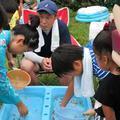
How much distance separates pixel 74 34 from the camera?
4.49 m

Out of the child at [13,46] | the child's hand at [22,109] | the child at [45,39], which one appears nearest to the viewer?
the child at [13,46]

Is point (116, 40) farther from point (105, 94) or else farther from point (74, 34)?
point (74, 34)

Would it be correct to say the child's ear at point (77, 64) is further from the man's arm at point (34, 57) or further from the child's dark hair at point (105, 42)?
the man's arm at point (34, 57)

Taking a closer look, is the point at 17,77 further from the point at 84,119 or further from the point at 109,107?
the point at 109,107

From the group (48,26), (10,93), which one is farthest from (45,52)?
(10,93)

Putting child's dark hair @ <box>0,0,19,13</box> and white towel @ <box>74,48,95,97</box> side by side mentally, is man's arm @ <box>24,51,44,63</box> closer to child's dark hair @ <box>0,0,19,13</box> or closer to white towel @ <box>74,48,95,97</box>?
child's dark hair @ <box>0,0,19,13</box>

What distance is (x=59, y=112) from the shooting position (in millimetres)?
2600

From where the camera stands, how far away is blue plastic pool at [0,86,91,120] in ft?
8.78

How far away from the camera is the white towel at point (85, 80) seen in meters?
2.23

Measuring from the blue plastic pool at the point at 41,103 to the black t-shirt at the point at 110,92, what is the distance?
0.86m

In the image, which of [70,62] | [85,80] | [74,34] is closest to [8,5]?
[74,34]

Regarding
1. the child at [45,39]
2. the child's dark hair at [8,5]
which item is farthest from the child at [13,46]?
the child's dark hair at [8,5]

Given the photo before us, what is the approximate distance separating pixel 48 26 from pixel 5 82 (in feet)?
2.84

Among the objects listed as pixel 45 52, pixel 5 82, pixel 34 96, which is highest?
pixel 5 82
